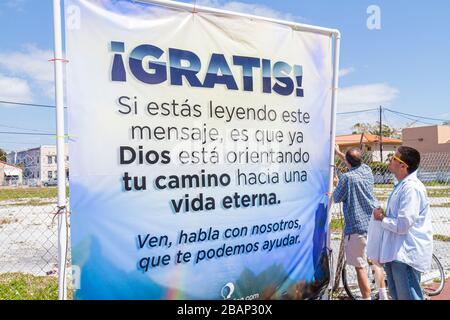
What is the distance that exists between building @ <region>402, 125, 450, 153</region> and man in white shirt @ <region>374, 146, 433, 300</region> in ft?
169

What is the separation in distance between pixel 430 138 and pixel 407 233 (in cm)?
5450

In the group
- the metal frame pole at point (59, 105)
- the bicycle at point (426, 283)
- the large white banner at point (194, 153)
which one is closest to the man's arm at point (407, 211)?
the large white banner at point (194, 153)

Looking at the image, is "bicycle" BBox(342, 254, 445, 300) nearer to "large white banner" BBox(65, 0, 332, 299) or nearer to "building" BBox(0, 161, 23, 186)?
"large white banner" BBox(65, 0, 332, 299)

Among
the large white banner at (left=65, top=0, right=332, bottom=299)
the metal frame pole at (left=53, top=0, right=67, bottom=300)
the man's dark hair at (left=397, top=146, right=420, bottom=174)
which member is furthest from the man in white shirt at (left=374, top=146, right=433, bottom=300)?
the metal frame pole at (left=53, top=0, right=67, bottom=300)

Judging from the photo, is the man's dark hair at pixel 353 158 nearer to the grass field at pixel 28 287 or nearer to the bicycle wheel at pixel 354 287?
the bicycle wheel at pixel 354 287

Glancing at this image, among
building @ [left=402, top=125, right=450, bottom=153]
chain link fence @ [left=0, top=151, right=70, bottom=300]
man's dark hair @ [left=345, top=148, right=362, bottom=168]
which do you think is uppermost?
building @ [left=402, top=125, right=450, bottom=153]

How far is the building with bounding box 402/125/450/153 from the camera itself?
50.7 metres

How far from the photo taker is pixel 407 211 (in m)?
3.41

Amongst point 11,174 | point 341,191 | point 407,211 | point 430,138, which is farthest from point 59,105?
point 430,138

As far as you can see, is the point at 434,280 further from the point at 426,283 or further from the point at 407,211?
the point at 407,211

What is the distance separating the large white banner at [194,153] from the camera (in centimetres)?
311

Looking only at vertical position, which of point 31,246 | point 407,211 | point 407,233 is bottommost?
point 31,246

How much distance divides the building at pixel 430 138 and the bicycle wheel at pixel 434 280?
1931 inches
